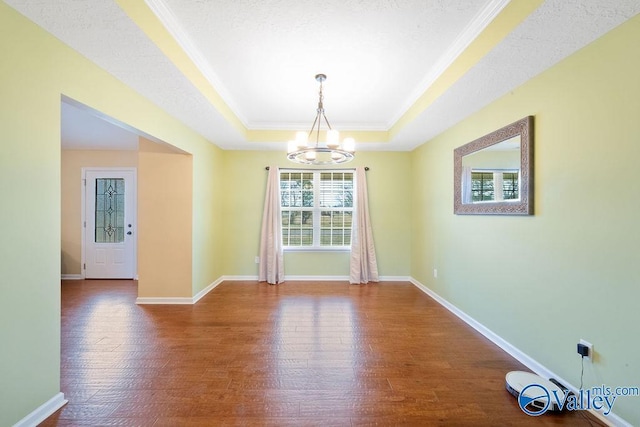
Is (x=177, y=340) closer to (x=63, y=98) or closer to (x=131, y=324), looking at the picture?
(x=131, y=324)

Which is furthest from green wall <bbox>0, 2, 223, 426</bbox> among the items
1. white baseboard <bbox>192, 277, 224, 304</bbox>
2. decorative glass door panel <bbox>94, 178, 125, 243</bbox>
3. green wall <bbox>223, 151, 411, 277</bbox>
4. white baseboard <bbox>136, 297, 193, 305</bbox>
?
decorative glass door panel <bbox>94, 178, 125, 243</bbox>

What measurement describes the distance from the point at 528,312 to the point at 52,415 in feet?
11.5

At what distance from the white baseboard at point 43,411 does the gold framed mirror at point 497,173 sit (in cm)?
367

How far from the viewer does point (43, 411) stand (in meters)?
1.72

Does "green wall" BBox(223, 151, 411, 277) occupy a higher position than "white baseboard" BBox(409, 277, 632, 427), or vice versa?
"green wall" BBox(223, 151, 411, 277)

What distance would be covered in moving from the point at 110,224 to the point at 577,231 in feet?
21.7

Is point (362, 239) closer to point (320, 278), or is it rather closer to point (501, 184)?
point (320, 278)

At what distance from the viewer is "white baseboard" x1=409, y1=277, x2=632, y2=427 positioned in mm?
1702

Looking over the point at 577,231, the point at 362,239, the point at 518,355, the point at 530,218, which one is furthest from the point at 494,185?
the point at 362,239

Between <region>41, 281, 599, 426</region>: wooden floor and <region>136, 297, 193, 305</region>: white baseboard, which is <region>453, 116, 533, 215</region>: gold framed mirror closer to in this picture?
<region>41, 281, 599, 426</region>: wooden floor

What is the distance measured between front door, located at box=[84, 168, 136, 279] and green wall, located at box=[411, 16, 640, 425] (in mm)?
5756

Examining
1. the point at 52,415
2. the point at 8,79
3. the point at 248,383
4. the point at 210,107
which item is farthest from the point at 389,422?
the point at 210,107

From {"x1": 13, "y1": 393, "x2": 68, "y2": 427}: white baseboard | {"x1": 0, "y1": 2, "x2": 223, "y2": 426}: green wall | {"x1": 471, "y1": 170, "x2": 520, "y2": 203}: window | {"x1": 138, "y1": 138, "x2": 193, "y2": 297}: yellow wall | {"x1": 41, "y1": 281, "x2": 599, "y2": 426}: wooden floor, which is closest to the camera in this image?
{"x1": 0, "y1": 2, "x2": 223, "y2": 426}: green wall

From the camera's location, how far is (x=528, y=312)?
2.35 metres
